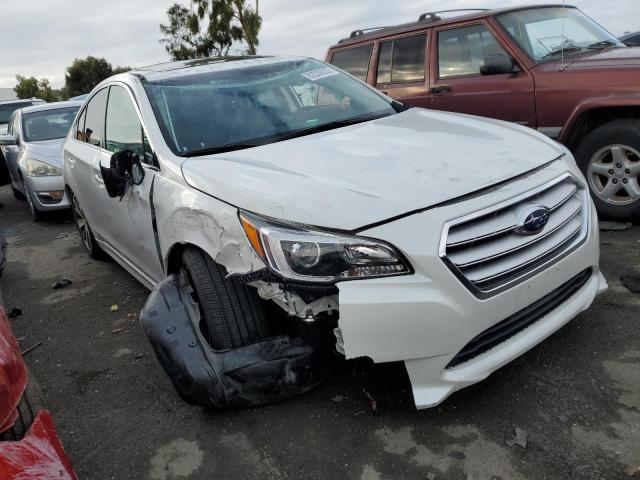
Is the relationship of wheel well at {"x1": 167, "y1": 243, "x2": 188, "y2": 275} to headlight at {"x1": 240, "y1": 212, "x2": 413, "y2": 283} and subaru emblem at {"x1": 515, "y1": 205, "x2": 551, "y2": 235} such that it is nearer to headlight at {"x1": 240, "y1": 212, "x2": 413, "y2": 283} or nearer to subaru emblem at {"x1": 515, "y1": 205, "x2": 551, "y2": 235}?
headlight at {"x1": 240, "y1": 212, "x2": 413, "y2": 283}

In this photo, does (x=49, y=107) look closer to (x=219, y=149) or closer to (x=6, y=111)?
(x=6, y=111)

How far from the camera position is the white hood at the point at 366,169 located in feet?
7.39

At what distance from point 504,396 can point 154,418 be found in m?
1.65

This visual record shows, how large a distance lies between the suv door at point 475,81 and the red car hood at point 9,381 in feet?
14.3

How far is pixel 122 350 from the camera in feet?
11.6

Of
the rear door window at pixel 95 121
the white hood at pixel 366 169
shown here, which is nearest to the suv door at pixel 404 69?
the white hood at pixel 366 169

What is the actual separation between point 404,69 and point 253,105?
9.95 ft

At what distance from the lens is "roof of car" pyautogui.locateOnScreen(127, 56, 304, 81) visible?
3703 mm

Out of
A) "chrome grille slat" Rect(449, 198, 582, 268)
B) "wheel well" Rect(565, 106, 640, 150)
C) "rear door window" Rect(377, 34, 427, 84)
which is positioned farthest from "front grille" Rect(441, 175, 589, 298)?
"rear door window" Rect(377, 34, 427, 84)

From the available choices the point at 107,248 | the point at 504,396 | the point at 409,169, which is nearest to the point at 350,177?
the point at 409,169

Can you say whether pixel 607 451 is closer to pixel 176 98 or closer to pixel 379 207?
pixel 379 207

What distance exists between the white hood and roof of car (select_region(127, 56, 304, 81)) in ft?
3.49

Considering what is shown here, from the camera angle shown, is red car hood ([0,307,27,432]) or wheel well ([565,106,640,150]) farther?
wheel well ([565,106,640,150])

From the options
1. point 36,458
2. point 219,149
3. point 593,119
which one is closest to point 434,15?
point 593,119
